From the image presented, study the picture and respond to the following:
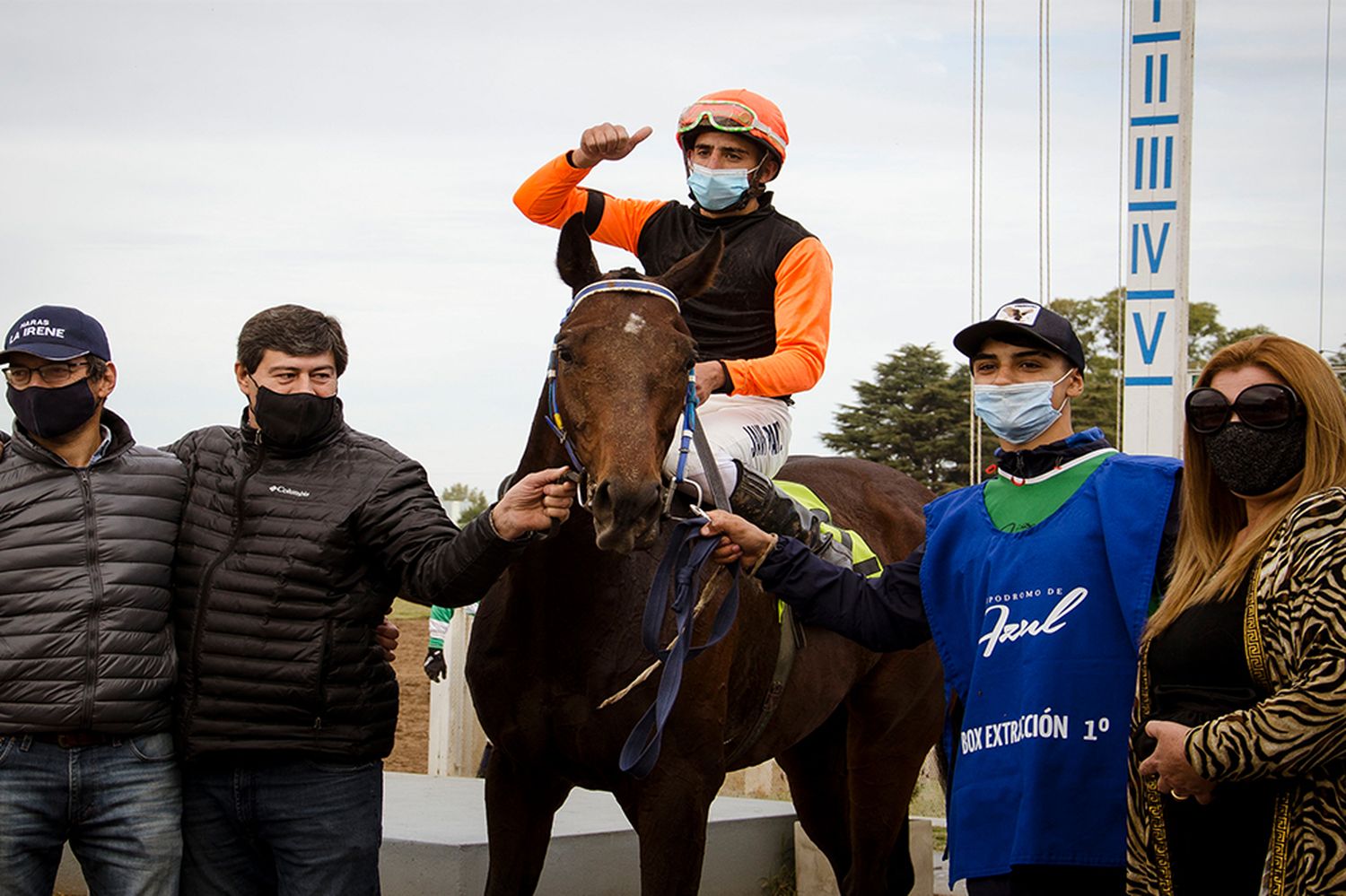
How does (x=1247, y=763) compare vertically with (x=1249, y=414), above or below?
below

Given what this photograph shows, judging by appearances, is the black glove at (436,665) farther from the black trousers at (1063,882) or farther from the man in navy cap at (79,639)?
the black trousers at (1063,882)

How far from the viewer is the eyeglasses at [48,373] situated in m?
3.74

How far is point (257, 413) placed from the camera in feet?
12.4

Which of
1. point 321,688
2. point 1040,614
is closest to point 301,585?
point 321,688

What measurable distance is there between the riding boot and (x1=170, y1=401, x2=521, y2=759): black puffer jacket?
3.62 ft

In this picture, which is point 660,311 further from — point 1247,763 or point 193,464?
point 1247,763

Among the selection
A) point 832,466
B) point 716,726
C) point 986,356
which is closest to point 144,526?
point 716,726

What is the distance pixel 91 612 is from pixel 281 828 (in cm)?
73

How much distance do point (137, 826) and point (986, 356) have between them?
243 centimetres

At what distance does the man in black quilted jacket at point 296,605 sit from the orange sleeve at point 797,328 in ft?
3.68

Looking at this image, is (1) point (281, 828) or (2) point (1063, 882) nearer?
(2) point (1063, 882)

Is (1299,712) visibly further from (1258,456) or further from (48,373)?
(48,373)

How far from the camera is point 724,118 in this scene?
16.4ft

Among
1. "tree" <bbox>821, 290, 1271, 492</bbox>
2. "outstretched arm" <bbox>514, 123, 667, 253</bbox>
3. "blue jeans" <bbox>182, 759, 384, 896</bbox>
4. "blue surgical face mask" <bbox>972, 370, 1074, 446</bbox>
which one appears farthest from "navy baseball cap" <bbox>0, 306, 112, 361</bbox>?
"tree" <bbox>821, 290, 1271, 492</bbox>
